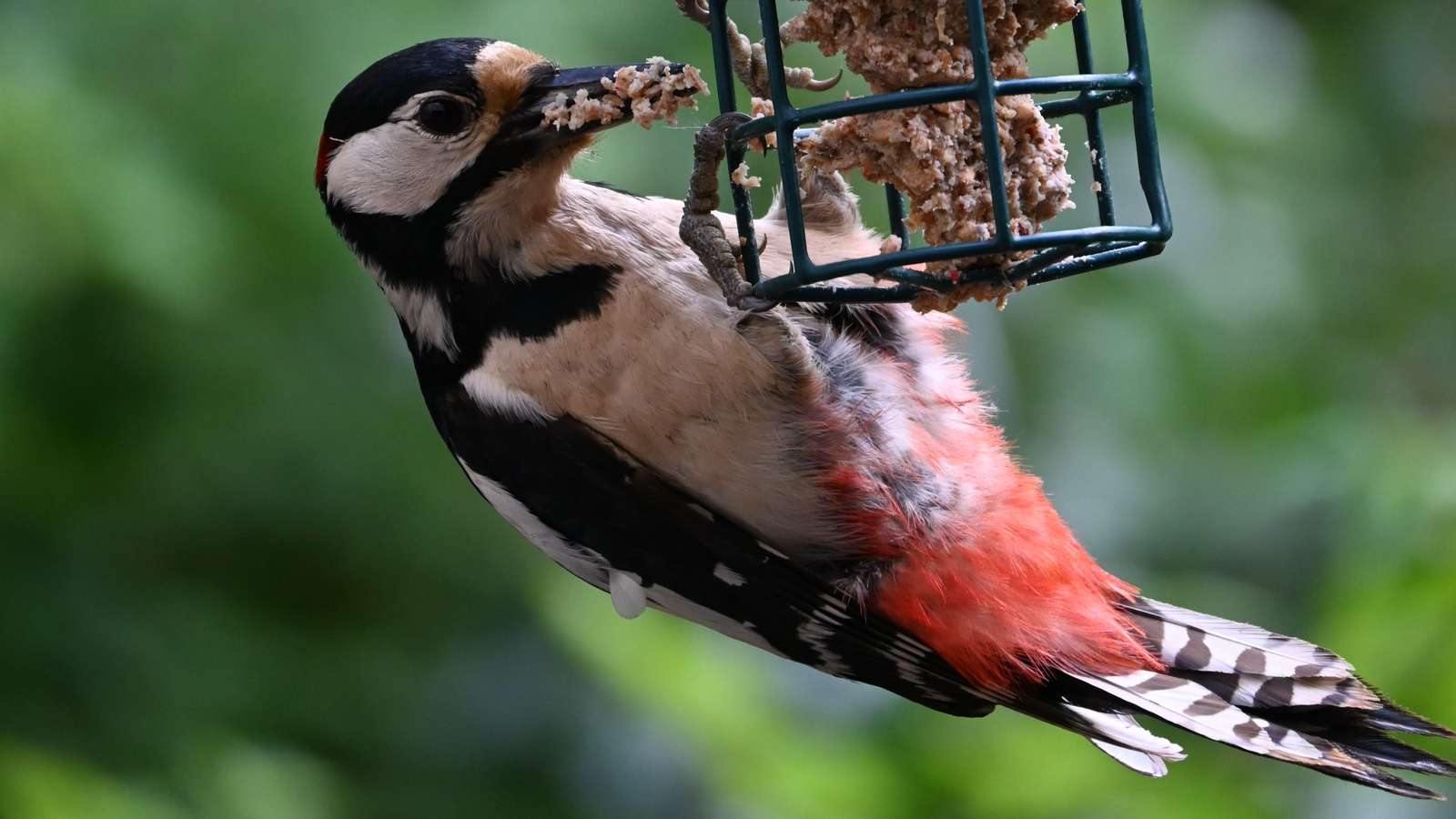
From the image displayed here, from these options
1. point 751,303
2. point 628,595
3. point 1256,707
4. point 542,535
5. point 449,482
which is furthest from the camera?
point 449,482

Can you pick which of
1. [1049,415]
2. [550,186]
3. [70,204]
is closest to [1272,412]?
[1049,415]

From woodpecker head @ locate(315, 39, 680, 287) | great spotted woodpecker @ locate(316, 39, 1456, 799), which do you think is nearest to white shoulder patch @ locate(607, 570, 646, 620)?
great spotted woodpecker @ locate(316, 39, 1456, 799)

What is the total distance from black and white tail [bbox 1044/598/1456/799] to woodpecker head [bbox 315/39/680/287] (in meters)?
1.52

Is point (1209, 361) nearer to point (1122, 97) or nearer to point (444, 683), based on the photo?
point (1122, 97)

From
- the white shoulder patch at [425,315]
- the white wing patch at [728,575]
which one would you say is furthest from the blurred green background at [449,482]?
the white shoulder patch at [425,315]

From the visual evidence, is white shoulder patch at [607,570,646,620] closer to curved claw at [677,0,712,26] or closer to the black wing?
the black wing

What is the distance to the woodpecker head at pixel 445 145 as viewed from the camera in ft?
9.11

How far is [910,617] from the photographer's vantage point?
10.4 ft

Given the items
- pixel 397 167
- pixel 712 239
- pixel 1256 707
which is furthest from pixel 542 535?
pixel 1256 707

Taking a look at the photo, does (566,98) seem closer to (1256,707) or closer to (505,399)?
(505,399)

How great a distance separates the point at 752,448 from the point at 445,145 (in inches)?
31.7

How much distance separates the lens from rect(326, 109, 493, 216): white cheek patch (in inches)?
112

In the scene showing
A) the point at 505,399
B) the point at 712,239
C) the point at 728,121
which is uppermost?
the point at 728,121

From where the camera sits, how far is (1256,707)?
3193mm
